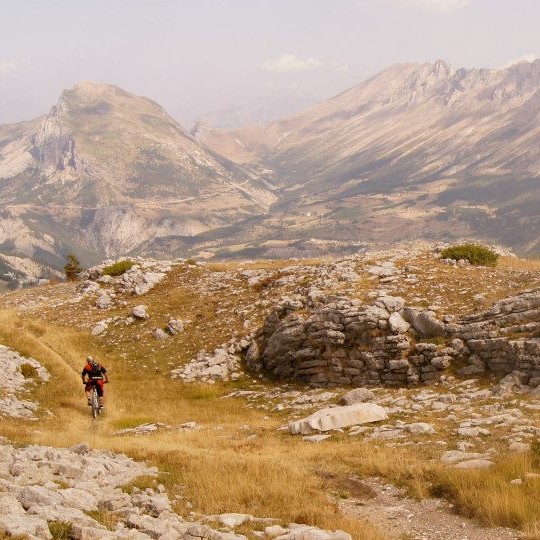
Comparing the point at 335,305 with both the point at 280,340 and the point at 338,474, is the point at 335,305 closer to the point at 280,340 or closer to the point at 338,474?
the point at 280,340

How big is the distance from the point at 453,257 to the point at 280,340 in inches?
620

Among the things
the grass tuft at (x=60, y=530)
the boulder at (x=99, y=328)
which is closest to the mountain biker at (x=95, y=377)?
the boulder at (x=99, y=328)

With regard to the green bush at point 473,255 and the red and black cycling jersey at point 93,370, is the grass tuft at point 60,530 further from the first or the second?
the green bush at point 473,255

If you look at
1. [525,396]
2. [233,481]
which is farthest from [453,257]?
[233,481]

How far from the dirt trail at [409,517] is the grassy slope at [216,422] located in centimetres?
37

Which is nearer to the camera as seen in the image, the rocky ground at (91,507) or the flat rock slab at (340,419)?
the rocky ground at (91,507)

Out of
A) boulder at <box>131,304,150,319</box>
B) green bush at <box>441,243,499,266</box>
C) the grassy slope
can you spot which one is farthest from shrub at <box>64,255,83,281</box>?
green bush at <box>441,243,499,266</box>

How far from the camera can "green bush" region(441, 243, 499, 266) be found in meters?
40.7

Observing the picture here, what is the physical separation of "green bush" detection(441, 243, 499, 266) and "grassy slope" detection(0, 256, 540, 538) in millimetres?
2009

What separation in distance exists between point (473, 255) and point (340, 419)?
23.0 metres

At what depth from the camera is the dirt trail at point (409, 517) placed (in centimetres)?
1200

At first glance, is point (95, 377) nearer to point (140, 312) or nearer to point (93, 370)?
point (93, 370)

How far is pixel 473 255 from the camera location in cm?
4088

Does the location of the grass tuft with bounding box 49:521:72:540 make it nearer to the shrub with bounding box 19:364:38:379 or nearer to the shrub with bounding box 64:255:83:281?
the shrub with bounding box 19:364:38:379
